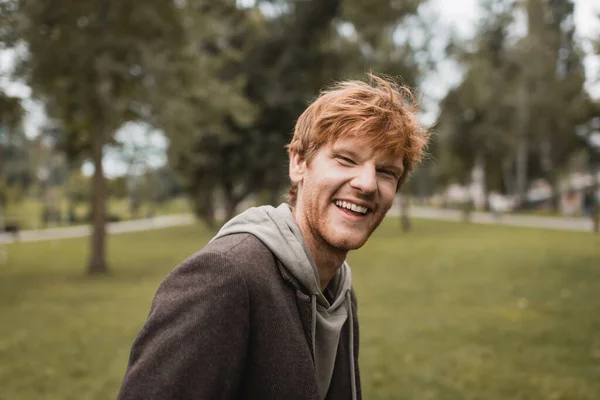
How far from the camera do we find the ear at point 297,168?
1943 mm

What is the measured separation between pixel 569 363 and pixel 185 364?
6.63 m

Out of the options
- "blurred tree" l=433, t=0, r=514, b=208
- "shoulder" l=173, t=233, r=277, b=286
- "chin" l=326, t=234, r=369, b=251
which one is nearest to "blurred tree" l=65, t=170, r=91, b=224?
"blurred tree" l=433, t=0, r=514, b=208

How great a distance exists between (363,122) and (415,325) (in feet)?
24.8

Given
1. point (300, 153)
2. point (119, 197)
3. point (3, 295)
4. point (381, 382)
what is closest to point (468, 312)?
point (381, 382)

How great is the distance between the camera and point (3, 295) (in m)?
11.6

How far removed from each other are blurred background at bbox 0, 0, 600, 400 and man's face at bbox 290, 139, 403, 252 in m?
0.53

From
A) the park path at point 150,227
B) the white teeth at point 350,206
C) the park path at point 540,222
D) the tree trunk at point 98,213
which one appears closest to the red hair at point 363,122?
the white teeth at point 350,206

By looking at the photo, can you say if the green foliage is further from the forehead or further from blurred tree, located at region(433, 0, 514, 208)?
blurred tree, located at region(433, 0, 514, 208)

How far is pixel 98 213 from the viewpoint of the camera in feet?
48.8

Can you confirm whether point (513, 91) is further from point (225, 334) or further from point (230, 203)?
Answer: point (225, 334)

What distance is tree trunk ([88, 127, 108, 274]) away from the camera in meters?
14.8

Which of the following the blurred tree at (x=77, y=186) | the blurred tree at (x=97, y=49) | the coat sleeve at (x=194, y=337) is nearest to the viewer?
the coat sleeve at (x=194, y=337)

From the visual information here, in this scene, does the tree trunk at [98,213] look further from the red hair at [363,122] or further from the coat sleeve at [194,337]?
the coat sleeve at [194,337]

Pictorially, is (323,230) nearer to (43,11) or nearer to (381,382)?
(381,382)
